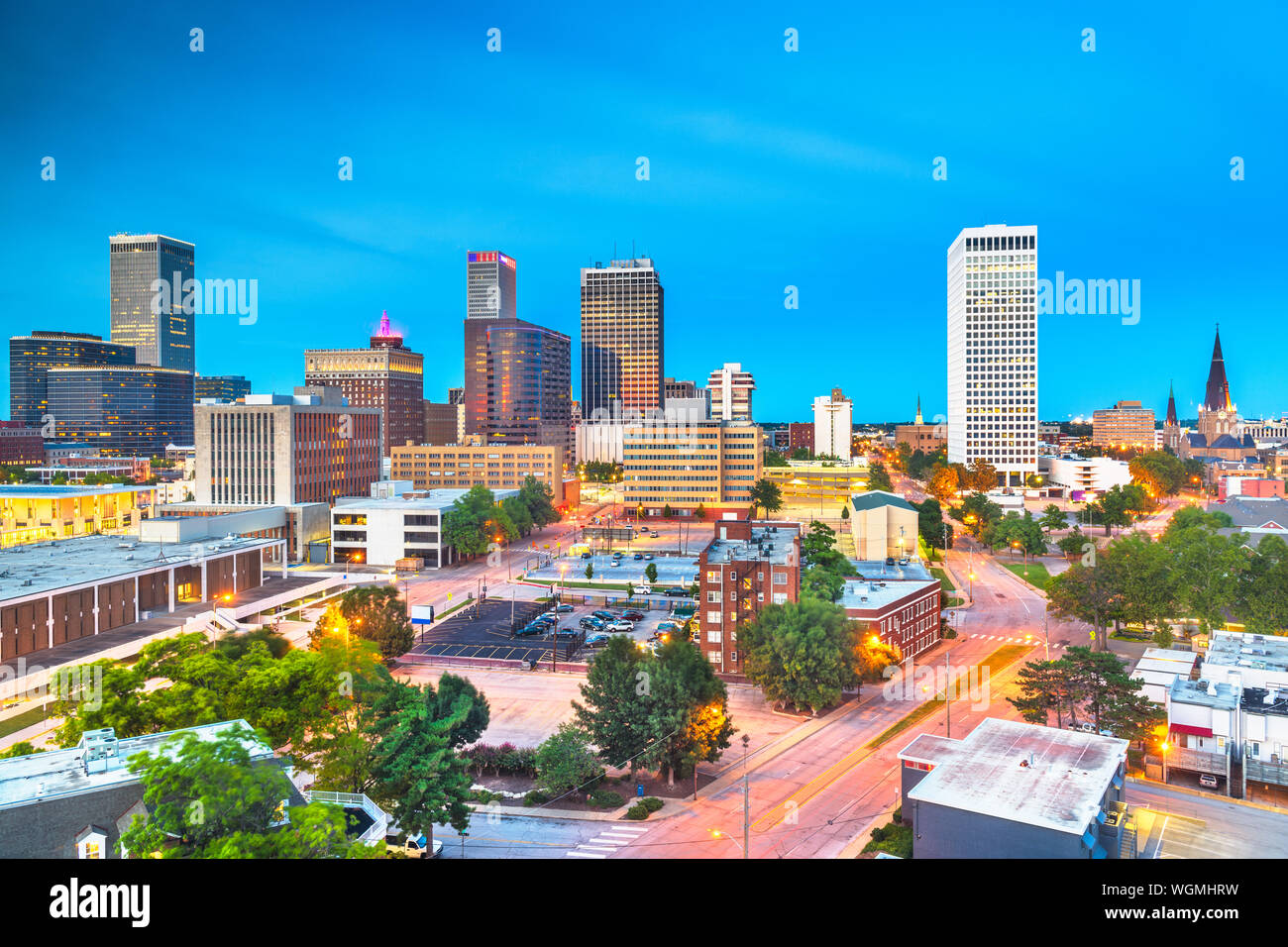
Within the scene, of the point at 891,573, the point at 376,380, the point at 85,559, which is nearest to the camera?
the point at 85,559

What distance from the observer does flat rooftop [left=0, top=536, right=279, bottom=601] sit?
3525 cm

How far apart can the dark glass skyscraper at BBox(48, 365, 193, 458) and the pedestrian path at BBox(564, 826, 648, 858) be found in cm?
15248

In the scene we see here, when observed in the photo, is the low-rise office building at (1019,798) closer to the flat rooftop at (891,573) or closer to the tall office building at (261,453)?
the flat rooftop at (891,573)

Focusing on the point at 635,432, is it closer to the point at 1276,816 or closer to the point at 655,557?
the point at 655,557

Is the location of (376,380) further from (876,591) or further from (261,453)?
(876,591)

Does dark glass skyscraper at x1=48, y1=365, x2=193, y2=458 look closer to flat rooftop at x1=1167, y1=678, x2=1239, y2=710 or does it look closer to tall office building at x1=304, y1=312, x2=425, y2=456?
tall office building at x1=304, y1=312, x2=425, y2=456

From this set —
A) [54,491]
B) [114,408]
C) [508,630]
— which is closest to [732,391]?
[114,408]

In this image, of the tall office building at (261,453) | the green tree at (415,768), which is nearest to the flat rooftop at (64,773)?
the green tree at (415,768)

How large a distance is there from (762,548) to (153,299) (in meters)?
190

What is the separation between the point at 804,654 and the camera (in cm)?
3259

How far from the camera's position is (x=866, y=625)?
38.7 metres

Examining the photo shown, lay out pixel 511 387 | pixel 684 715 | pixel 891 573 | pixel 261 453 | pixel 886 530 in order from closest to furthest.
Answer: pixel 684 715
pixel 891 573
pixel 886 530
pixel 261 453
pixel 511 387

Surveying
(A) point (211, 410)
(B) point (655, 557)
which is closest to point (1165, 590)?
(B) point (655, 557)
